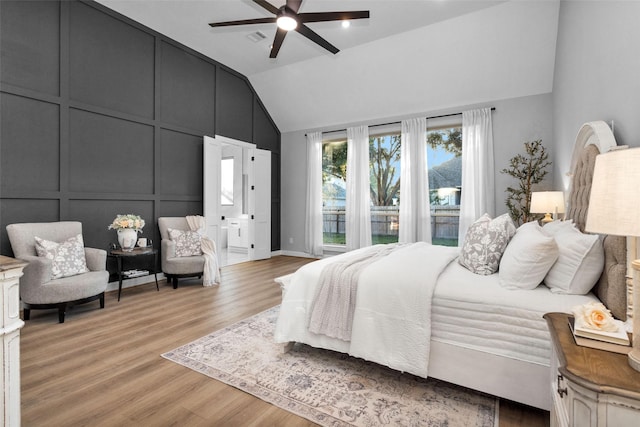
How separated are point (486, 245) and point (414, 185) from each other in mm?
3572

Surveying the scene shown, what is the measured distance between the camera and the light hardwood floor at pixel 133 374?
5.87 feet

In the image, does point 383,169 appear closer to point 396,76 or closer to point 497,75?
point 396,76

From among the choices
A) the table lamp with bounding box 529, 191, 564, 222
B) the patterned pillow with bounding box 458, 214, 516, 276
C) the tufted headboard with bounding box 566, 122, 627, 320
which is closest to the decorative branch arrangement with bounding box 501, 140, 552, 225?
the table lamp with bounding box 529, 191, 564, 222

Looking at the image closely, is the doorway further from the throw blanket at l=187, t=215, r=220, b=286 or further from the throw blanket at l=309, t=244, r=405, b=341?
the throw blanket at l=309, t=244, r=405, b=341

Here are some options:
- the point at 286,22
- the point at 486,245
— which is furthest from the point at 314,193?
the point at 486,245

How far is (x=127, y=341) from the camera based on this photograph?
2.76m

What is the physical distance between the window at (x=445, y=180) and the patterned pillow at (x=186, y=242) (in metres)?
4.02

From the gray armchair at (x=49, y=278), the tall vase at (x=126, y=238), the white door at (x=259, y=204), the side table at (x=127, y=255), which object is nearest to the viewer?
the gray armchair at (x=49, y=278)

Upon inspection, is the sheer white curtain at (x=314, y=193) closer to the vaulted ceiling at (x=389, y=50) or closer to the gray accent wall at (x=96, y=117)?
the vaulted ceiling at (x=389, y=50)

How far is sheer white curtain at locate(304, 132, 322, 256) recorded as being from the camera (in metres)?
6.98

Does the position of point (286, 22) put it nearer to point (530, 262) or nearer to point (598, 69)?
point (598, 69)

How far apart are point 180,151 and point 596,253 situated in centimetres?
535

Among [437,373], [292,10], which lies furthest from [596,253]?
[292,10]

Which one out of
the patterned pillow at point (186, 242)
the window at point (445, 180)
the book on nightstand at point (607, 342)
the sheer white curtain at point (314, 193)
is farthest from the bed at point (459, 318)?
the sheer white curtain at point (314, 193)
